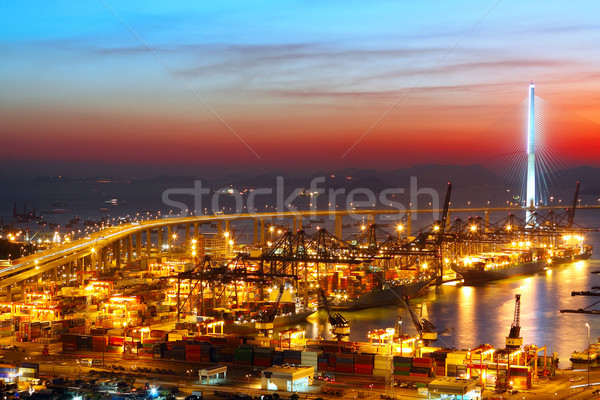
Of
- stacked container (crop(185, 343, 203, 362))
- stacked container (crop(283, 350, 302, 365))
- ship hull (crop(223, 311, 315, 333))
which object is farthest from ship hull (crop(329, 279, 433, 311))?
stacked container (crop(283, 350, 302, 365))

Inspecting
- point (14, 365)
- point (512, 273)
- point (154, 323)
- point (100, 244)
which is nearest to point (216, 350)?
point (14, 365)

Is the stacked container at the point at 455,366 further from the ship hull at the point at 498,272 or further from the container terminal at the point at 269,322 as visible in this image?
the ship hull at the point at 498,272

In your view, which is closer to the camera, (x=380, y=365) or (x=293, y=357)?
(x=380, y=365)

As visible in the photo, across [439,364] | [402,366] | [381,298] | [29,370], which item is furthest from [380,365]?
[381,298]

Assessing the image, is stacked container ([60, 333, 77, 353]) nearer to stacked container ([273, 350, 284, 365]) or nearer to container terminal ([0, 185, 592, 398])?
container terminal ([0, 185, 592, 398])

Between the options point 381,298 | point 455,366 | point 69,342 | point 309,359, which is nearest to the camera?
point 455,366

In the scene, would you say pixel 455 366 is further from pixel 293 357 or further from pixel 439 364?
pixel 293 357
